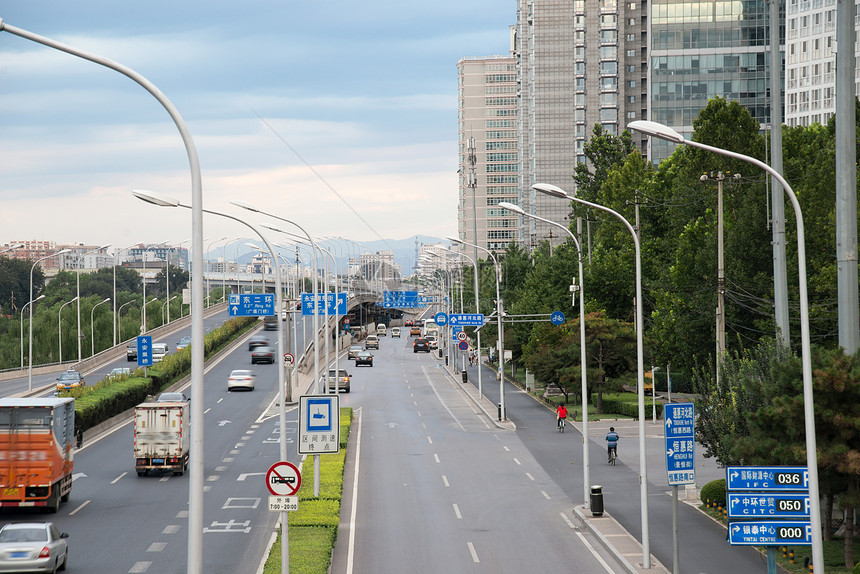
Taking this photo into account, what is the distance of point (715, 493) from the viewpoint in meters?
33.7

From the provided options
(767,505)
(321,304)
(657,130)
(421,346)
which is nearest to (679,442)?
(767,505)

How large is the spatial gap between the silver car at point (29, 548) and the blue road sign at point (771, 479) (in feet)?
50.6

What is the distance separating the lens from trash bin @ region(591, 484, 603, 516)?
32281 mm

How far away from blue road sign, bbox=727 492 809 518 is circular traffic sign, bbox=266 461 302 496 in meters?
8.28

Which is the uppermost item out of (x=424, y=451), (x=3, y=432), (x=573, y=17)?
(x=573, y=17)

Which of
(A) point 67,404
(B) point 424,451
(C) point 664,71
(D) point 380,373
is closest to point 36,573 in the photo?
(A) point 67,404

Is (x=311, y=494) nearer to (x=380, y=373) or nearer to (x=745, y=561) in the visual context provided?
(x=745, y=561)

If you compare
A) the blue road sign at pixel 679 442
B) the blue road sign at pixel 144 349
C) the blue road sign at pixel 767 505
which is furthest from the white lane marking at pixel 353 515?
the blue road sign at pixel 144 349

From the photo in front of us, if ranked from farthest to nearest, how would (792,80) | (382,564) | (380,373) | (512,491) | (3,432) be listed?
(792,80) → (380,373) → (512,491) → (3,432) → (382,564)

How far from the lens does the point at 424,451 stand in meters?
48.3

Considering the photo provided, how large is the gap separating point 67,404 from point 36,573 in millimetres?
10949

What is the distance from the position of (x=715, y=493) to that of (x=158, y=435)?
21.2 meters

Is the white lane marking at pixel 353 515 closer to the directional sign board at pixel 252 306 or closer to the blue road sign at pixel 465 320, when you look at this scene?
the directional sign board at pixel 252 306

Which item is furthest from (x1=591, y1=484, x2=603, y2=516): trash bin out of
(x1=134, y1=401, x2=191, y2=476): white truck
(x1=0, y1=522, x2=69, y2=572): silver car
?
(x1=134, y1=401, x2=191, y2=476): white truck
